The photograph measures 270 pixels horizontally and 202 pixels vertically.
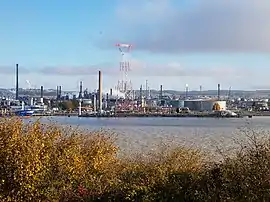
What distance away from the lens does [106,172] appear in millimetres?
12305

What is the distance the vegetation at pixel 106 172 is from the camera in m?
9.91

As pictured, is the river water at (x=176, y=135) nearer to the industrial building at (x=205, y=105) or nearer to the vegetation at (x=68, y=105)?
the industrial building at (x=205, y=105)

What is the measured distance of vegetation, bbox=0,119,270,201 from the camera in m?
9.91

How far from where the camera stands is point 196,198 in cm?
Result: 1018

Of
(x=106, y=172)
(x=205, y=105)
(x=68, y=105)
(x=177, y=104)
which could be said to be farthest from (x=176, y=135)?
(x=177, y=104)

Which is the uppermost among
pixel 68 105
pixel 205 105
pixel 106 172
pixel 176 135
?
pixel 106 172

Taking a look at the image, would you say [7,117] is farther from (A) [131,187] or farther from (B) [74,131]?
(A) [131,187]

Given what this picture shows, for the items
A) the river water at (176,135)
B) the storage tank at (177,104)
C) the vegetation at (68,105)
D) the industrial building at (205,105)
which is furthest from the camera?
the storage tank at (177,104)

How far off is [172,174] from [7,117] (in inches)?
160

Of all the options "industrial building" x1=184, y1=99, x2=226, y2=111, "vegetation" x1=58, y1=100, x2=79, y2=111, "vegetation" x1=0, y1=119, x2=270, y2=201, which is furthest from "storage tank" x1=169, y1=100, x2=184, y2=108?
"vegetation" x1=0, y1=119, x2=270, y2=201

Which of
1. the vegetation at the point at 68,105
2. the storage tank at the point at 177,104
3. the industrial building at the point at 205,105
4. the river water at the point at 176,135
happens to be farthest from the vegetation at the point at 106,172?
the storage tank at the point at 177,104

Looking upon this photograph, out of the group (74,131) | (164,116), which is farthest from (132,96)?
(74,131)

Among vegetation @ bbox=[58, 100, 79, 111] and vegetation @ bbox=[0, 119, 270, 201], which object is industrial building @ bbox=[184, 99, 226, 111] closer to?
vegetation @ bbox=[58, 100, 79, 111]

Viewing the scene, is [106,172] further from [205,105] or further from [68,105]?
[205,105]
